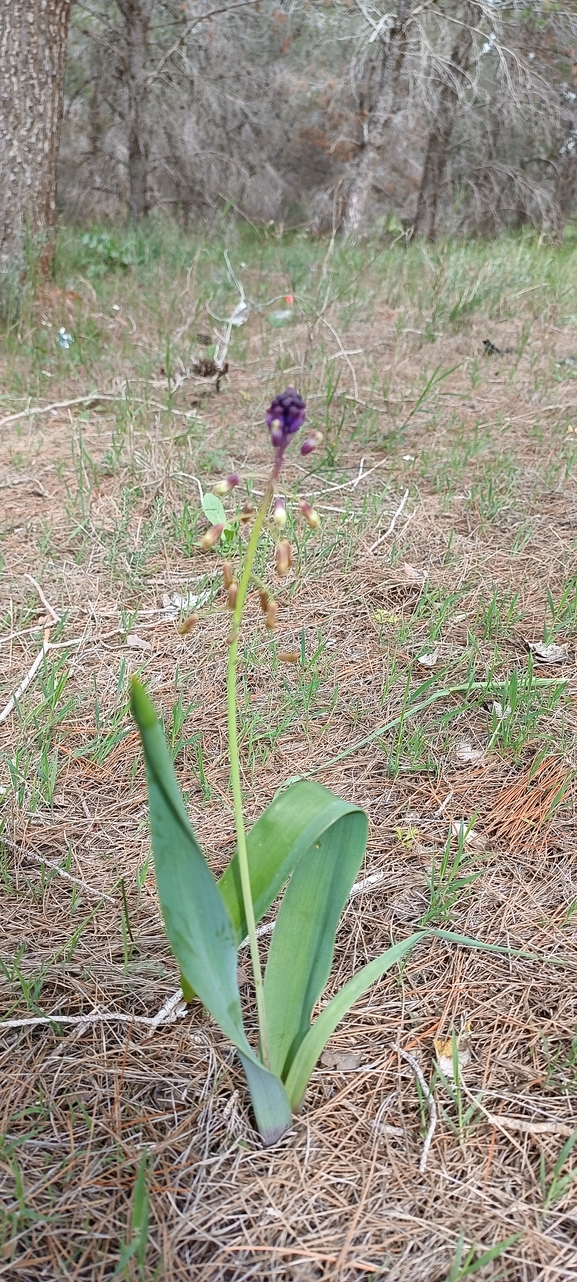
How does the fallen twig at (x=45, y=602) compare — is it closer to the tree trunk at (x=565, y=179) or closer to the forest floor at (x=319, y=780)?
the forest floor at (x=319, y=780)

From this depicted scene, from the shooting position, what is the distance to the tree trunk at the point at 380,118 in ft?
23.2

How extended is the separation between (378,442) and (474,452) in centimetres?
40

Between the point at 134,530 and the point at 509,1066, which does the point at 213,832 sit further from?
the point at 134,530

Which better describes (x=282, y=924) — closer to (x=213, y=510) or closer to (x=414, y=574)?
(x=213, y=510)

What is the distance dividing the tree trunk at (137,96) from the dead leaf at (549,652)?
256 inches

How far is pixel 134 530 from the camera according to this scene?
254 centimetres

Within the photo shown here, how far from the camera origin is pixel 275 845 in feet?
3.35

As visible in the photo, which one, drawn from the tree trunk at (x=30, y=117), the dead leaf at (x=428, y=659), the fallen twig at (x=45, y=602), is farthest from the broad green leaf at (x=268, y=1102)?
the tree trunk at (x=30, y=117)

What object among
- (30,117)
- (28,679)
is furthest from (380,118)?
(28,679)

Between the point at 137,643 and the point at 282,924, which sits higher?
the point at 282,924

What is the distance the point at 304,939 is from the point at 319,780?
2.02 feet

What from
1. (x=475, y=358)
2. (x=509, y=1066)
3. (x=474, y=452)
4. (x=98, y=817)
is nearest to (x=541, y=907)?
(x=509, y=1066)

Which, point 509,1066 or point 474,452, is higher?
point 474,452

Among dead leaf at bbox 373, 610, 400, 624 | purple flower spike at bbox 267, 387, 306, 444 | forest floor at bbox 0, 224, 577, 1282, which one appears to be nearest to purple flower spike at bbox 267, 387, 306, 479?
purple flower spike at bbox 267, 387, 306, 444
